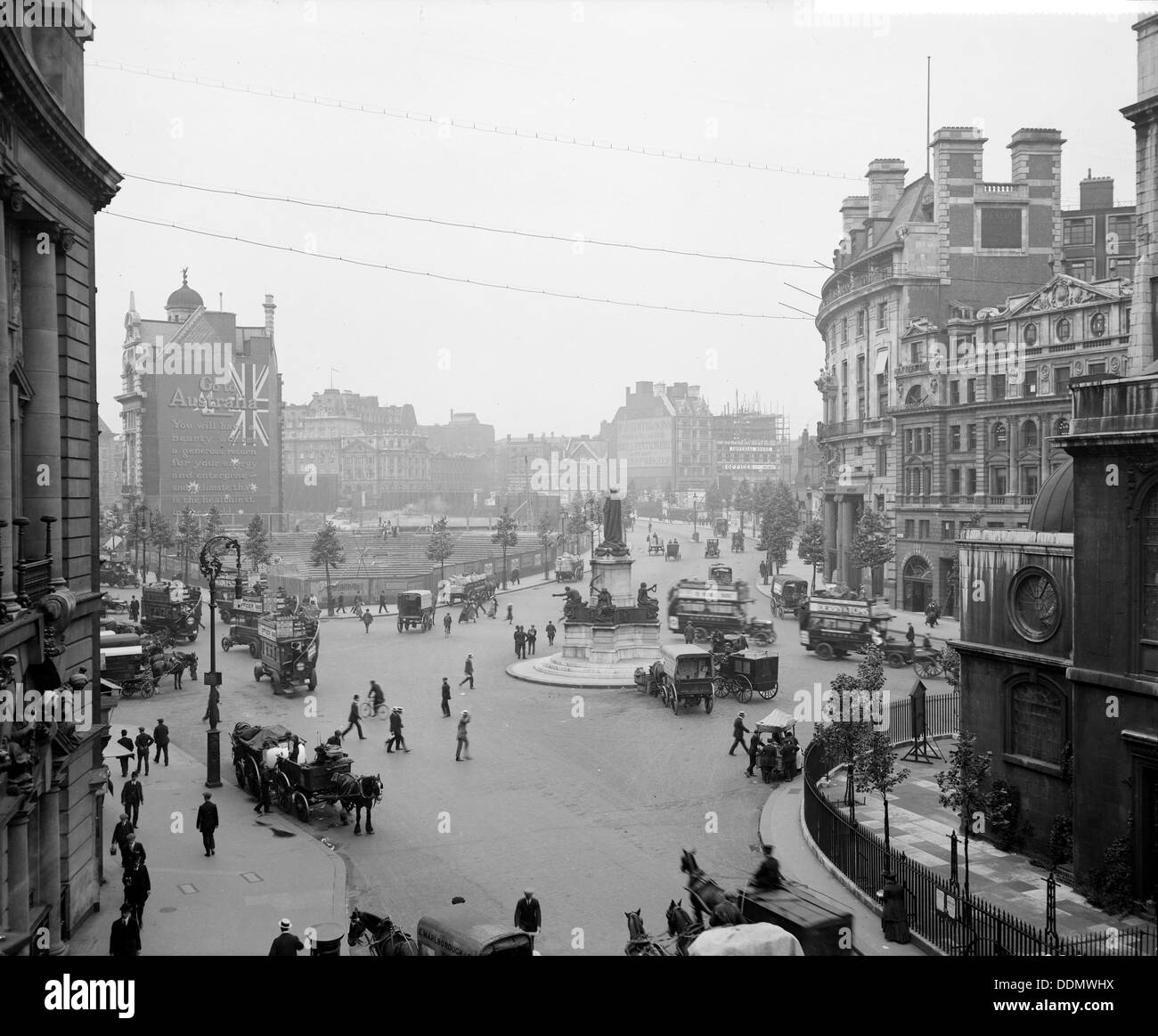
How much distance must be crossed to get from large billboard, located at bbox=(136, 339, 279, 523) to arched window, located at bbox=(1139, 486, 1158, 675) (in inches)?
3530

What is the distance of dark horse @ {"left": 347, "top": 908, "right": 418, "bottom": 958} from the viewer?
1163 centimetres

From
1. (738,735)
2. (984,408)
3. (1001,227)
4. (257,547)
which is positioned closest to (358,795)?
(738,735)

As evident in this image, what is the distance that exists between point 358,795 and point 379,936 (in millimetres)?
6237

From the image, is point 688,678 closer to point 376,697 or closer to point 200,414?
point 376,697

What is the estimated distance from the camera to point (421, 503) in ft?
533

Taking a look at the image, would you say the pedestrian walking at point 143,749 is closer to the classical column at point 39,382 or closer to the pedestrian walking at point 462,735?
the pedestrian walking at point 462,735

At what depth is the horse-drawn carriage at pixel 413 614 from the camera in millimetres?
47312

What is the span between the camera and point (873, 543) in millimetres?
52031

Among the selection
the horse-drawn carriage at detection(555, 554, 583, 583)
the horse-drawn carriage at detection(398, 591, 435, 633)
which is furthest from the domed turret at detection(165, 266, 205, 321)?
the horse-drawn carriage at detection(398, 591, 435, 633)

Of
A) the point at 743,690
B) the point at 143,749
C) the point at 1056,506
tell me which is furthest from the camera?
the point at 743,690

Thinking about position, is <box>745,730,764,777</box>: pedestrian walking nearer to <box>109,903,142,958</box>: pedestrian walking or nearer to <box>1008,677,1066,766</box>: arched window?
<box>1008,677,1066,766</box>: arched window
